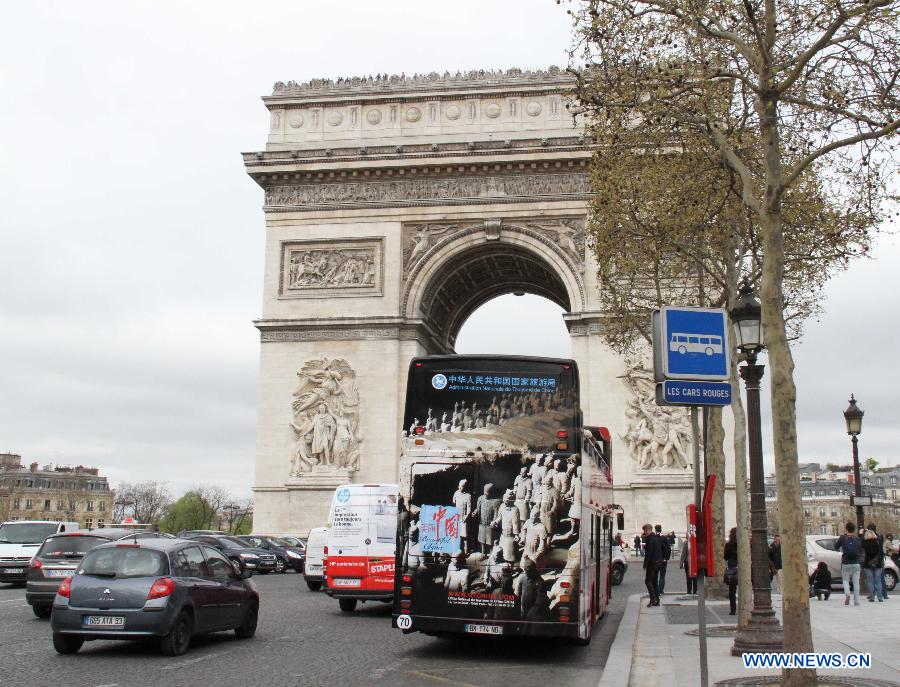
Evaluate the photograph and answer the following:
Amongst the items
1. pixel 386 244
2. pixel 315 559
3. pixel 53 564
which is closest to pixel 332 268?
pixel 386 244

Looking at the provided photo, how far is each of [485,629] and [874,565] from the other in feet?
37.6

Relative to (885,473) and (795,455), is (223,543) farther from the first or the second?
(885,473)

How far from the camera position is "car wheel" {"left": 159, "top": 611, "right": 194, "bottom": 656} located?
430 inches

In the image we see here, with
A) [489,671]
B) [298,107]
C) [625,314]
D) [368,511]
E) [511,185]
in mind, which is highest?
[298,107]

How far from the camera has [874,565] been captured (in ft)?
62.8

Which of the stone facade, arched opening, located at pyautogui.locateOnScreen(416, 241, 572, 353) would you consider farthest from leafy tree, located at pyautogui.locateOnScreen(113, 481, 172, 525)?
arched opening, located at pyautogui.locateOnScreen(416, 241, 572, 353)

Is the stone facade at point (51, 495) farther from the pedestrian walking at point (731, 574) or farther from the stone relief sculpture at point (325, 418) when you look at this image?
the pedestrian walking at point (731, 574)

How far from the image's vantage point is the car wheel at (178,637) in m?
10.9

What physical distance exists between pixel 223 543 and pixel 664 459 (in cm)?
1392

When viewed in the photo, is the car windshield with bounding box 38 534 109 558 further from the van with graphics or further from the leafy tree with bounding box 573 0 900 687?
the leafy tree with bounding box 573 0 900 687

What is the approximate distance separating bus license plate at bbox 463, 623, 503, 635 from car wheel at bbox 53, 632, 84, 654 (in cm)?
429

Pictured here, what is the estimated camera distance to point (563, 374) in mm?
11305

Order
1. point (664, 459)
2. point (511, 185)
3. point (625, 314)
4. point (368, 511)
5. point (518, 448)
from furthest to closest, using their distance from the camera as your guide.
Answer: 1. point (511, 185)
2. point (664, 459)
3. point (625, 314)
4. point (368, 511)
5. point (518, 448)

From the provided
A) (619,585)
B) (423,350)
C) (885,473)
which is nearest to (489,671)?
(619,585)
